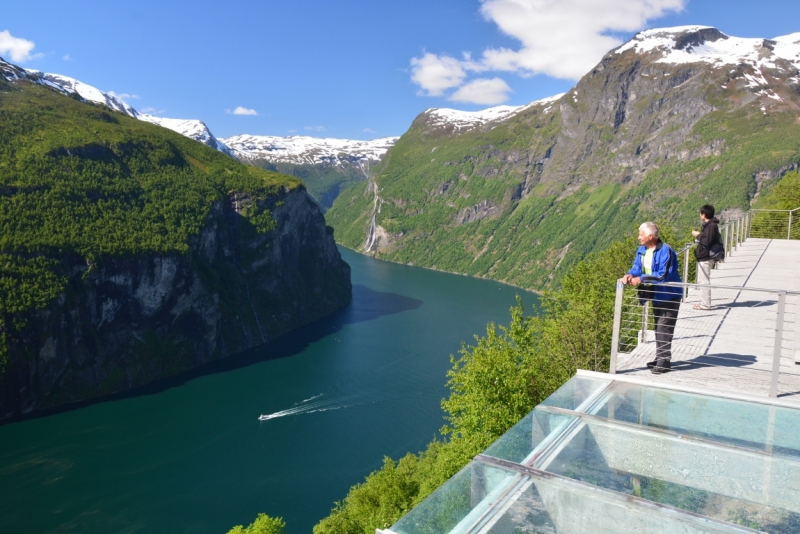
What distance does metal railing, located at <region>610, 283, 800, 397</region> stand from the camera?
8.20 meters

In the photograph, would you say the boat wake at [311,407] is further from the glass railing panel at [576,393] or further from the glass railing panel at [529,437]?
the glass railing panel at [529,437]

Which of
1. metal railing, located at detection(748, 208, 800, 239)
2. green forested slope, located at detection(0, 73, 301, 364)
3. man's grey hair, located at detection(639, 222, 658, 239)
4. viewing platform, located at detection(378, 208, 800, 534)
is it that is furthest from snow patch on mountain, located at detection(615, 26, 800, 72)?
viewing platform, located at detection(378, 208, 800, 534)

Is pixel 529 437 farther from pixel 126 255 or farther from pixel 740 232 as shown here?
pixel 126 255

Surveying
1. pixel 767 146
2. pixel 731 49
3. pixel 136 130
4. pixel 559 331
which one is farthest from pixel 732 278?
pixel 731 49

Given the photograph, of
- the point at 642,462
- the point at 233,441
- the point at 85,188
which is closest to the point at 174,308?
the point at 85,188

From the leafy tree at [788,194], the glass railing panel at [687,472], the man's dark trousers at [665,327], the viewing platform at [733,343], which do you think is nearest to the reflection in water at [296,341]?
the leafy tree at [788,194]

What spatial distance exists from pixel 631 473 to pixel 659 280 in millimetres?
5299

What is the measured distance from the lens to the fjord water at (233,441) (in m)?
37.1

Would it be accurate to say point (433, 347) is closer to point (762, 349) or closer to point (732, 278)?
point (732, 278)

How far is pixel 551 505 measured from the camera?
4.39 metres

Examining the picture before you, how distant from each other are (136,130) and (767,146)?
134669 millimetres

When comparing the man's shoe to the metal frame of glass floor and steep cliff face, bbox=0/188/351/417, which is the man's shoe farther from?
steep cliff face, bbox=0/188/351/417

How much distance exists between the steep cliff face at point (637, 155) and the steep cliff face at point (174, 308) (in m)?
68.7

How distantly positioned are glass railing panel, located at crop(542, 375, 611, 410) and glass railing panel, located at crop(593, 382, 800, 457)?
218mm
